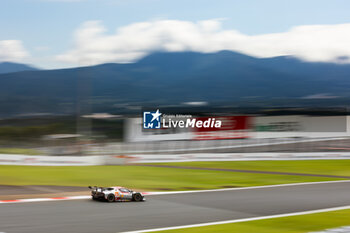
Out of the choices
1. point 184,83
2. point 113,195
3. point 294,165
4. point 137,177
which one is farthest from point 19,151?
point 184,83

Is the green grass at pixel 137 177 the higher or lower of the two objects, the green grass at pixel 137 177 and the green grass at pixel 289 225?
the lower

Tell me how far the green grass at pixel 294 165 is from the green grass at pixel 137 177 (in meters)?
3.24

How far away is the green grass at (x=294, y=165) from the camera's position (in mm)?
24906

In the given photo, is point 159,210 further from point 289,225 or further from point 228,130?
point 228,130

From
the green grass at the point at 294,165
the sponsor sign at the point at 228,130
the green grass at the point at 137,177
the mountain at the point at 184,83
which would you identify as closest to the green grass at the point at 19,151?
the green grass at the point at 137,177

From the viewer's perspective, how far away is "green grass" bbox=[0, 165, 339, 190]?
56.7 ft

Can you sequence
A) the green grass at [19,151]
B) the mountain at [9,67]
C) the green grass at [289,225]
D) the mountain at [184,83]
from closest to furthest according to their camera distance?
1. the green grass at [289,225]
2. the green grass at [19,151]
3. the mountain at [184,83]
4. the mountain at [9,67]

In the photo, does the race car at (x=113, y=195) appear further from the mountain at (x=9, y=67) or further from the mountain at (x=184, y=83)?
the mountain at (x=9, y=67)

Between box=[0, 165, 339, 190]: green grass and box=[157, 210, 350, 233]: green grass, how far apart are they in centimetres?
652

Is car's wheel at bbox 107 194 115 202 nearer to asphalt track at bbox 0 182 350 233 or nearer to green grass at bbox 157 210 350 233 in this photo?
asphalt track at bbox 0 182 350 233

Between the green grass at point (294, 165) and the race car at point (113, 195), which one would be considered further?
the green grass at point (294, 165)

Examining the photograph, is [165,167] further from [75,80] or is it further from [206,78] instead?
[206,78]

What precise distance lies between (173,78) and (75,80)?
32026mm

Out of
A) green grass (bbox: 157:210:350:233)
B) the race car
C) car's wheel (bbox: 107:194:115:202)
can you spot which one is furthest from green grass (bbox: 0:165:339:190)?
green grass (bbox: 157:210:350:233)
